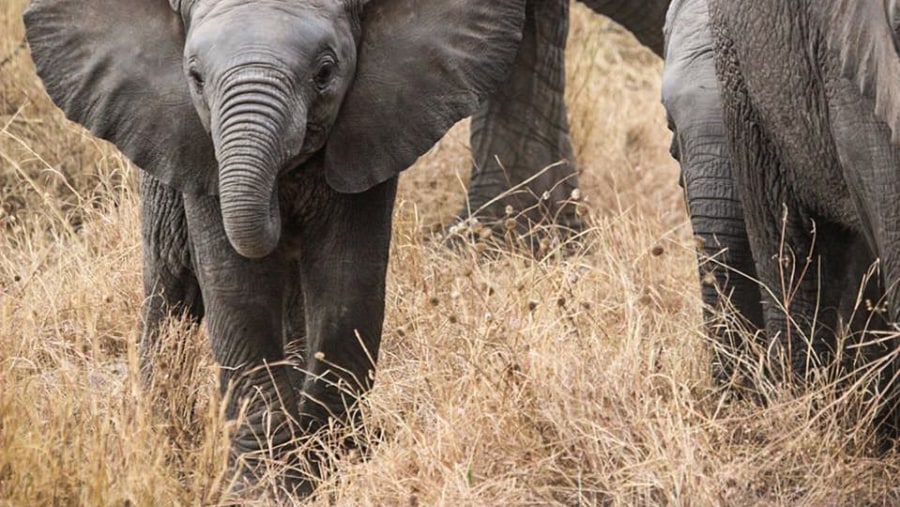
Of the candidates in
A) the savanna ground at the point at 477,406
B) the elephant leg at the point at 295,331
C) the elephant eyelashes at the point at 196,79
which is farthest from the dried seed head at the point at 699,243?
the elephant eyelashes at the point at 196,79

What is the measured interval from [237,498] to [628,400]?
82cm

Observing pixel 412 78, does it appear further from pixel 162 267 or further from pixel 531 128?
pixel 531 128

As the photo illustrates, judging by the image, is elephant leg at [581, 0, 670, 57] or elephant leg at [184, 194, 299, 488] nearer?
elephant leg at [184, 194, 299, 488]

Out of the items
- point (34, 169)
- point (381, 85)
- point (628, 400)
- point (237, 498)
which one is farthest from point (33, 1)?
point (34, 169)

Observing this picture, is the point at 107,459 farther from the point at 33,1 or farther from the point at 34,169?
the point at 34,169

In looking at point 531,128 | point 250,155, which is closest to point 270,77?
point 250,155

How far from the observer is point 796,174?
4.95m

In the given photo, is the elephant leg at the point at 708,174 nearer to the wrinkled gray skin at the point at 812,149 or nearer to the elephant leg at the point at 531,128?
the wrinkled gray skin at the point at 812,149

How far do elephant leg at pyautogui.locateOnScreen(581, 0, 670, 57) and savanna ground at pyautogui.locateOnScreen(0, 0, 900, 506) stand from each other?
45.0 inches

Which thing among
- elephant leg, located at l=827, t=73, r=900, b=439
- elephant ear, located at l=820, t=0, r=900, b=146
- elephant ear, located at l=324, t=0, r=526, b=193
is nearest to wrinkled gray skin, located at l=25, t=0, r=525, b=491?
elephant ear, located at l=324, t=0, r=526, b=193

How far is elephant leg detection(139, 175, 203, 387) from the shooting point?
17.7 feet

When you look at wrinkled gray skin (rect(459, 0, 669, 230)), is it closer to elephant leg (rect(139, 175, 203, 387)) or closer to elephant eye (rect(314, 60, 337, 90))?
elephant leg (rect(139, 175, 203, 387))

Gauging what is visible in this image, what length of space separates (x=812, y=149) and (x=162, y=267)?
1.58 metres

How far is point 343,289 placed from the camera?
5027 millimetres
